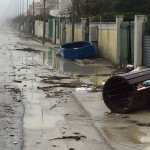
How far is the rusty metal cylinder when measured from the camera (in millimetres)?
9219

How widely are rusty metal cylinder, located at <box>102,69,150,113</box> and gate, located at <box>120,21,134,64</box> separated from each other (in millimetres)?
9456

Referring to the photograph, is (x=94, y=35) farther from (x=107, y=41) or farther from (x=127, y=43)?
(x=127, y=43)

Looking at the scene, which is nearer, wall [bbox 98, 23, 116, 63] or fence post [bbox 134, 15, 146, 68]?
fence post [bbox 134, 15, 146, 68]

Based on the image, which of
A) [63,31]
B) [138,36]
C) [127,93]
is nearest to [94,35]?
[138,36]

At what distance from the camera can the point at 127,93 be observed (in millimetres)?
9961

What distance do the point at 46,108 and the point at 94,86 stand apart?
378 centimetres

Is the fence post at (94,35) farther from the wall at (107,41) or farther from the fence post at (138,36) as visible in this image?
the fence post at (138,36)

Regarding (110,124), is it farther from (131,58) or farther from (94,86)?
(131,58)

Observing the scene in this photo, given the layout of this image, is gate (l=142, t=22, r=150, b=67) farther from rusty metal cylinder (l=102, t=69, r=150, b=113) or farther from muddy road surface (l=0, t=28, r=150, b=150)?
rusty metal cylinder (l=102, t=69, r=150, b=113)

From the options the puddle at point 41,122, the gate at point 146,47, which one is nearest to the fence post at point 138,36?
the gate at point 146,47

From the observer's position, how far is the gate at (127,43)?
64.0ft

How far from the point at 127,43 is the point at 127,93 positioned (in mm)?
10384

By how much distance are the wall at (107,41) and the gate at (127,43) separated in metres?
1.28

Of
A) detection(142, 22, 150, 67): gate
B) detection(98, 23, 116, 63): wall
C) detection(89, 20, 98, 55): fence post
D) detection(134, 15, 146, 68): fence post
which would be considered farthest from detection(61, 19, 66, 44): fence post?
detection(142, 22, 150, 67): gate
